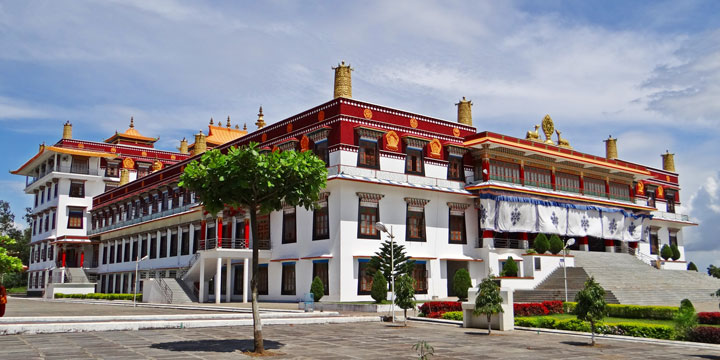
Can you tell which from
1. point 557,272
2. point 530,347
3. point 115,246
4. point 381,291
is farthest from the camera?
point 115,246

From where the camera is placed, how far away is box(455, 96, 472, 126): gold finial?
39.9 m

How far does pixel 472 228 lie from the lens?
37344 mm

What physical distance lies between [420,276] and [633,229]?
20443mm

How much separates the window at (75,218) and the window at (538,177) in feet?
150

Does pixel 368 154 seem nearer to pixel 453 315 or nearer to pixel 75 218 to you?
pixel 453 315

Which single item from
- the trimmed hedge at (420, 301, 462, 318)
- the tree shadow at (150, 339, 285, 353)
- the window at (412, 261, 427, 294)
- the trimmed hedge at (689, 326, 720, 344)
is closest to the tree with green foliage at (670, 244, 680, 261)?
the window at (412, 261, 427, 294)

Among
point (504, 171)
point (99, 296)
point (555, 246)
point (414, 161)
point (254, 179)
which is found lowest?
point (99, 296)

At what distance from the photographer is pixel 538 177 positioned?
40.3m

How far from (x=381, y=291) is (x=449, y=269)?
327 inches

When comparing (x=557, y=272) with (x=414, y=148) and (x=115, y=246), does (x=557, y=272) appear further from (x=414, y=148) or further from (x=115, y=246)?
(x=115, y=246)

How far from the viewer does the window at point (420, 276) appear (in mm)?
34094

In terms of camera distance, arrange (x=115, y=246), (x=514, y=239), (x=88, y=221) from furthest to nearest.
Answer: (x=88, y=221)
(x=115, y=246)
(x=514, y=239)

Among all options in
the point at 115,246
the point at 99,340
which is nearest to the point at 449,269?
the point at 99,340

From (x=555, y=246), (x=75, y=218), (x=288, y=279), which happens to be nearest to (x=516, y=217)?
(x=555, y=246)
